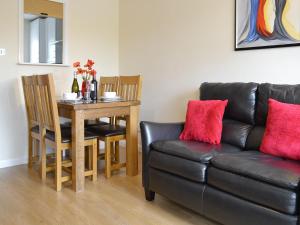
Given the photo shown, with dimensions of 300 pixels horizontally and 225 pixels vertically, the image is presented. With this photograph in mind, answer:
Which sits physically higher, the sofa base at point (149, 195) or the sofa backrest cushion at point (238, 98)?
the sofa backrest cushion at point (238, 98)

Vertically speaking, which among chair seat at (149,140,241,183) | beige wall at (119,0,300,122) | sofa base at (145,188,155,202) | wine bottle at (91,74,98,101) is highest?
beige wall at (119,0,300,122)

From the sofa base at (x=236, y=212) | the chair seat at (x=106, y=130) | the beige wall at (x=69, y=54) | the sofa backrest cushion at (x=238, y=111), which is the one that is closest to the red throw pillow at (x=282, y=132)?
the sofa backrest cushion at (x=238, y=111)

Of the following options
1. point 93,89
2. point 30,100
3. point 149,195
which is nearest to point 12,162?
point 30,100

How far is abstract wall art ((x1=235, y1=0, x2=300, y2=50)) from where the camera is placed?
2.54 metres

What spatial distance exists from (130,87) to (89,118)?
88 centimetres

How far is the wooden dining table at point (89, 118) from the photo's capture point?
8.96 feet

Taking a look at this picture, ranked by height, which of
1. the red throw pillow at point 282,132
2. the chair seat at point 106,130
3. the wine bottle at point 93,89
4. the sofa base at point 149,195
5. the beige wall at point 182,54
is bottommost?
the sofa base at point 149,195

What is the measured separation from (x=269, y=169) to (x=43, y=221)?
1.55 m

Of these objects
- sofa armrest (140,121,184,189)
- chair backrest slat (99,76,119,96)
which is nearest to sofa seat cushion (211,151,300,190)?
sofa armrest (140,121,184,189)

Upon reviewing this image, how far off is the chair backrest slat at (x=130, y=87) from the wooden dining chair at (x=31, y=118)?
3.30ft

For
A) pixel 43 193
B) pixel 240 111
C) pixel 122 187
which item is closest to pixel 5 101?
pixel 43 193

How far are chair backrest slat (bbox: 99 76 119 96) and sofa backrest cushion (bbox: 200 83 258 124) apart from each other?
1381mm

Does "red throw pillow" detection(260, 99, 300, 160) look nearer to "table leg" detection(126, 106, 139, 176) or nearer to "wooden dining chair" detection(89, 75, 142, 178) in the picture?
"table leg" detection(126, 106, 139, 176)

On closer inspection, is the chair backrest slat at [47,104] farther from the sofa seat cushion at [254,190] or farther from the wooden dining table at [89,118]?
the sofa seat cushion at [254,190]
